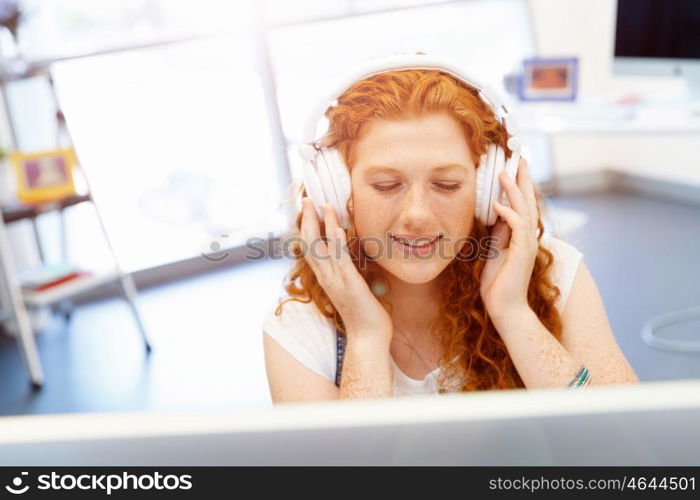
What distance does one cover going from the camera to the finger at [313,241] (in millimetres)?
687

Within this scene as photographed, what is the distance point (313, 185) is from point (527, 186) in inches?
8.8

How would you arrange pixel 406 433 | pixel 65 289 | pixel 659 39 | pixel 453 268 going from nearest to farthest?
pixel 406 433
pixel 453 268
pixel 659 39
pixel 65 289

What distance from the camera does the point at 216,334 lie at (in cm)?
207

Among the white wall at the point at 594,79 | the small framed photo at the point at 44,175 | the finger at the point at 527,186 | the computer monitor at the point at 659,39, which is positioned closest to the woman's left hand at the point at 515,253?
the finger at the point at 527,186

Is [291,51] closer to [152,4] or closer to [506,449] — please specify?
[152,4]

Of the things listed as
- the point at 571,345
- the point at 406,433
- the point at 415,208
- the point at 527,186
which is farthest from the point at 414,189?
the point at 406,433

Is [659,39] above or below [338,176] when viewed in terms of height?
below

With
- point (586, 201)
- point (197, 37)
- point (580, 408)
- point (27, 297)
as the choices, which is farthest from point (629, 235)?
point (580, 408)

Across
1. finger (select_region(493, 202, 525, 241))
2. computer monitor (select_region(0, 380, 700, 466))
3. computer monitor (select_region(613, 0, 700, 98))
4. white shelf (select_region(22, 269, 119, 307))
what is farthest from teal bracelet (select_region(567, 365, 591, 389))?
white shelf (select_region(22, 269, 119, 307))

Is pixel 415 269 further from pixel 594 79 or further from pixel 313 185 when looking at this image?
pixel 594 79

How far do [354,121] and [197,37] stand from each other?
221 cm
